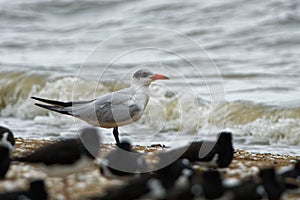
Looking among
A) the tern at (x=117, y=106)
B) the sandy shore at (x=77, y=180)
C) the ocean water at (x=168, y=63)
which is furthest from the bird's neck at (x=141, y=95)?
the sandy shore at (x=77, y=180)

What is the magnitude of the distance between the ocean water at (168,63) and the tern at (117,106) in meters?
0.76

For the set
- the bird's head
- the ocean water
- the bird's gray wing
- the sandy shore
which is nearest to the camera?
the sandy shore

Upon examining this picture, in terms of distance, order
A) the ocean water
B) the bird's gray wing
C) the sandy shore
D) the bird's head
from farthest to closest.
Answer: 1. the ocean water
2. the bird's head
3. the bird's gray wing
4. the sandy shore

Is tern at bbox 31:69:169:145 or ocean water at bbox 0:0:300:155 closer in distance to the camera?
tern at bbox 31:69:169:145

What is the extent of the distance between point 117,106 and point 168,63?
7.10 m

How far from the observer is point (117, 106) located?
21.8 feet

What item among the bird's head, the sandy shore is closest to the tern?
the bird's head

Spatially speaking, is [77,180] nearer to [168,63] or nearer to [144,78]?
[144,78]

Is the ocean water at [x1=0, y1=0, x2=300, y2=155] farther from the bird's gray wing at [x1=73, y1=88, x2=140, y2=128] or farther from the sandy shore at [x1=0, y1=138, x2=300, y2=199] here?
the sandy shore at [x1=0, y1=138, x2=300, y2=199]

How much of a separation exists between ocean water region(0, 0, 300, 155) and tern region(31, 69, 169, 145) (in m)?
0.76

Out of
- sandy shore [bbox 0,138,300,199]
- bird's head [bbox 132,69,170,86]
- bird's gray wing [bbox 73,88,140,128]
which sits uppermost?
bird's head [bbox 132,69,170,86]

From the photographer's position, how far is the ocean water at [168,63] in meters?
10.3

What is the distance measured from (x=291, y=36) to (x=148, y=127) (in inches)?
200

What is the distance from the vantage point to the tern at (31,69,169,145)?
6.66 metres
